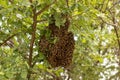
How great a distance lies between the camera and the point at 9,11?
2.43 metres

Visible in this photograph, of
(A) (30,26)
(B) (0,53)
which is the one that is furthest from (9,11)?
(B) (0,53)

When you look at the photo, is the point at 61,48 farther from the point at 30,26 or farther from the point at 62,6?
the point at 30,26

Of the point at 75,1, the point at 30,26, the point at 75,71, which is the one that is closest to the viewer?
the point at 75,1

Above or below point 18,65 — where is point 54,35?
above

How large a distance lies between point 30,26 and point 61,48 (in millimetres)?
496

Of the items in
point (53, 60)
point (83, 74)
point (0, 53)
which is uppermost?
point (53, 60)

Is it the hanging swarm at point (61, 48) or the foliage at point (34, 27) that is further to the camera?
the foliage at point (34, 27)

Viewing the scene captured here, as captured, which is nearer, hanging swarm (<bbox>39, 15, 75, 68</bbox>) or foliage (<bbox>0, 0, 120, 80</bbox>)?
hanging swarm (<bbox>39, 15, 75, 68</bbox>)

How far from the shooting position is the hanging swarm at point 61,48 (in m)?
2.32

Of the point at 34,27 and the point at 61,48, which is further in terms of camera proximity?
the point at 34,27

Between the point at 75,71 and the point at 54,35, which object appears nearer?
the point at 54,35

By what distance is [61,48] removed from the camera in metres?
2.33

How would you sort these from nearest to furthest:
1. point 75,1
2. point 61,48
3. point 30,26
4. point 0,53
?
point 61,48 < point 75,1 < point 30,26 < point 0,53

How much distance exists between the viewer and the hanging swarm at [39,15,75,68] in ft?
7.61
